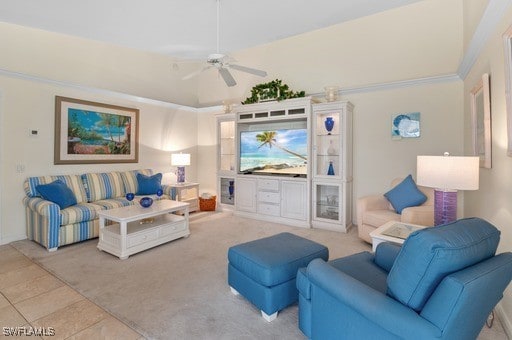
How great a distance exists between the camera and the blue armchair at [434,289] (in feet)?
3.43

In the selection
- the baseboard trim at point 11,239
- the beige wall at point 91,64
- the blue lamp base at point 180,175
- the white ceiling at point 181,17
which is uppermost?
the white ceiling at point 181,17

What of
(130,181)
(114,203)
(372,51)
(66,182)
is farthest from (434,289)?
(130,181)

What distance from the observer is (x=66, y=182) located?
162 inches

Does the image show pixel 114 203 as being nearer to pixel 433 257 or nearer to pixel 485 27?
pixel 433 257

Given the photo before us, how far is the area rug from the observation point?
1.97 meters

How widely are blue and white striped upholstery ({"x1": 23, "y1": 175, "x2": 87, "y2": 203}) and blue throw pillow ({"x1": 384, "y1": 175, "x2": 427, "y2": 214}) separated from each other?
4.75 metres

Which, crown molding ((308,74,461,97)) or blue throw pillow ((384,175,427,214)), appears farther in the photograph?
crown molding ((308,74,461,97))

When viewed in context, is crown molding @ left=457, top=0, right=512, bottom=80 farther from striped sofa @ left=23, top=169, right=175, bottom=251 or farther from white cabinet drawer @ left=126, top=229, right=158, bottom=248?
striped sofa @ left=23, top=169, right=175, bottom=251

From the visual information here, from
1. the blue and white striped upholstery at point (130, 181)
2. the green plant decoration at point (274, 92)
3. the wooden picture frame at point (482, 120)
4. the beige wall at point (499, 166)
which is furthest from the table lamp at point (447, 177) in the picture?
the blue and white striped upholstery at point (130, 181)

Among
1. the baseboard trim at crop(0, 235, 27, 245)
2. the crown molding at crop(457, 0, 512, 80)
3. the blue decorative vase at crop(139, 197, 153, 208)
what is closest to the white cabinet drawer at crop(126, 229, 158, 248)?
the blue decorative vase at crop(139, 197, 153, 208)

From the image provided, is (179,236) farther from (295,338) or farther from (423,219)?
(423,219)

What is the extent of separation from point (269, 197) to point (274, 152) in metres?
0.88

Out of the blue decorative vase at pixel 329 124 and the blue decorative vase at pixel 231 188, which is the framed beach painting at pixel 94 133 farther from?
the blue decorative vase at pixel 329 124

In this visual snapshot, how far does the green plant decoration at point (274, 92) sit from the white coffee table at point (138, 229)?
254cm
